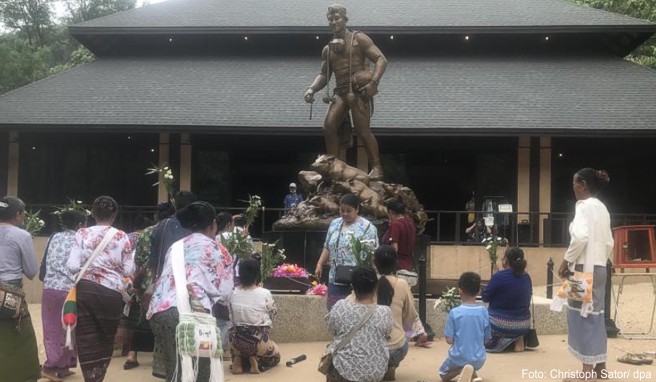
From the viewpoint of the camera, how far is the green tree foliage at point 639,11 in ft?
66.3

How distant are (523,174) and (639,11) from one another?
27.7ft

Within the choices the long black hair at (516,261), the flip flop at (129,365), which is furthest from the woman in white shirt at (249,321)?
the long black hair at (516,261)

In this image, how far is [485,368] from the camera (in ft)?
20.7

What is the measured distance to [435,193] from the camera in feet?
55.8

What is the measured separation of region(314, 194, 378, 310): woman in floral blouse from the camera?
631 cm

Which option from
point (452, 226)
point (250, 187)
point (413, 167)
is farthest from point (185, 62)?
point (452, 226)

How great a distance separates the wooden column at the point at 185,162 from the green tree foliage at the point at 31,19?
2581 cm

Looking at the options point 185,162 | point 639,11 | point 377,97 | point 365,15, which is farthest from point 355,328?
point 639,11

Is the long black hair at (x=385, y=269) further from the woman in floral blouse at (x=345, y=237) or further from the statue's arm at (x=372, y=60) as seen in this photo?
the statue's arm at (x=372, y=60)

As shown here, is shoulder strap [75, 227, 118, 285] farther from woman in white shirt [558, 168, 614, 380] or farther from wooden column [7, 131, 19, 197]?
wooden column [7, 131, 19, 197]

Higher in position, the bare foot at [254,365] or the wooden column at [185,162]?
the wooden column at [185,162]

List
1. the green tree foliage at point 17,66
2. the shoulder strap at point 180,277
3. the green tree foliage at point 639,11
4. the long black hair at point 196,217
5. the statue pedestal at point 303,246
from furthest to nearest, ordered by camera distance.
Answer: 1. the green tree foliage at point 17,66
2. the green tree foliage at point 639,11
3. the statue pedestal at point 303,246
4. the long black hair at point 196,217
5. the shoulder strap at point 180,277

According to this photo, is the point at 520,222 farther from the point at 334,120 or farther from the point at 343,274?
the point at 343,274

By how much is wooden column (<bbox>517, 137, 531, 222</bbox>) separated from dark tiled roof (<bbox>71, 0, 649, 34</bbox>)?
10.8 feet
